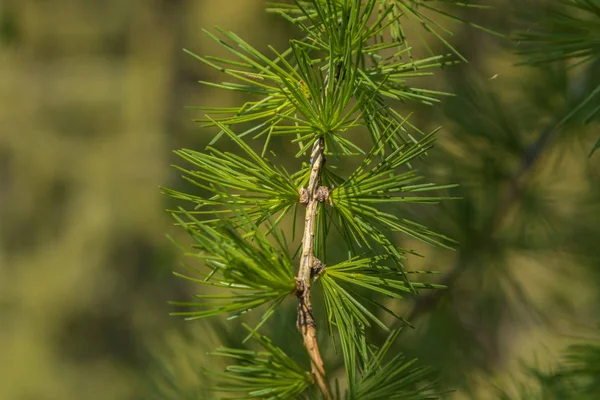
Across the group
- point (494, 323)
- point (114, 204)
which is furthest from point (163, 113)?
point (494, 323)

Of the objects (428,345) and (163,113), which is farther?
(163,113)

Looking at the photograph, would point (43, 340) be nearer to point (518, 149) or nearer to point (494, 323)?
point (494, 323)

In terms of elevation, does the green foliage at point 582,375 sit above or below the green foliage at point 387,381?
below

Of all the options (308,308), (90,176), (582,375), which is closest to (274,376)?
(308,308)

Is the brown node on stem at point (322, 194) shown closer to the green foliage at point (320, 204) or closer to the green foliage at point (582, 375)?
the green foliage at point (320, 204)

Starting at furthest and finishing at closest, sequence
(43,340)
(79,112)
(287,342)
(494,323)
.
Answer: (79,112), (43,340), (494,323), (287,342)

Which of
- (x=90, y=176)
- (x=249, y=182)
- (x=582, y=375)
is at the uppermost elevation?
(x=249, y=182)

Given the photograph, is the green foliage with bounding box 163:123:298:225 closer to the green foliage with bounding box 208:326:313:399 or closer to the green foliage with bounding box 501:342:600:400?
the green foliage with bounding box 208:326:313:399

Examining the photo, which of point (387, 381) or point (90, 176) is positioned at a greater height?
point (387, 381)

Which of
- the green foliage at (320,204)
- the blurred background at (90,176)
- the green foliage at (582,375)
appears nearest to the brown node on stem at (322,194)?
the green foliage at (320,204)

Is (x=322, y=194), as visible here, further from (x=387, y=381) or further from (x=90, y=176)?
(x=90, y=176)

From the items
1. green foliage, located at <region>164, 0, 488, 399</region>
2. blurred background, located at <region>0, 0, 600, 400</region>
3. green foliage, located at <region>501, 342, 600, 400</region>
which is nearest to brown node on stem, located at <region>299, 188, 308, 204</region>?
green foliage, located at <region>164, 0, 488, 399</region>
